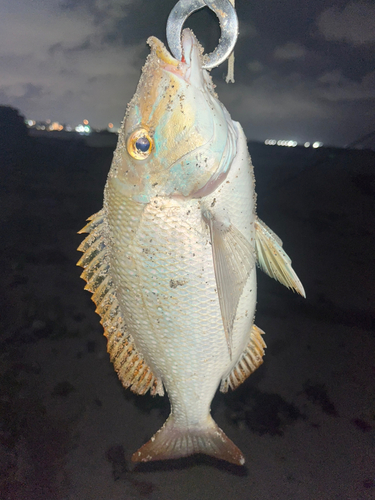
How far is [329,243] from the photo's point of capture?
1.93 m

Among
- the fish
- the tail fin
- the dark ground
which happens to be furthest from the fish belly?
the dark ground

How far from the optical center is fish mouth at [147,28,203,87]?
1.82 ft

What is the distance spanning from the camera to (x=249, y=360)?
959 mm

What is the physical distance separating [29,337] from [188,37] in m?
1.38

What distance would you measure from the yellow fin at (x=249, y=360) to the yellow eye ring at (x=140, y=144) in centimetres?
73

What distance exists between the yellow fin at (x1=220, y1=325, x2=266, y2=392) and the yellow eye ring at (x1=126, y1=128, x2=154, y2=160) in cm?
73

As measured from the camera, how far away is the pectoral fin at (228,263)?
0.64 metres

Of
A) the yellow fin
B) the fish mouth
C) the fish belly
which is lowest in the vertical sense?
the yellow fin

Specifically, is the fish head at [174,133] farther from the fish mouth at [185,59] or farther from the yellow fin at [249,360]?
the yellow fin at [249,360]

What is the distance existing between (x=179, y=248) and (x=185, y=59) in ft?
1.45

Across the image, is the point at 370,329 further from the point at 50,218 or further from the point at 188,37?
the point at 50,218

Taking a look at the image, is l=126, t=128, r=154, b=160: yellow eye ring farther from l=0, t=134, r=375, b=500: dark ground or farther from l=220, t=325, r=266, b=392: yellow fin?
l=0, t=134, r=375, b=500: dark ground

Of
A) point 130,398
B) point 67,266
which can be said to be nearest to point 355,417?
point 130,398

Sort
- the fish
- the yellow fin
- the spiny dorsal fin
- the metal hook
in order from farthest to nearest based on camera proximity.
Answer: the yellow fin < the spiny dorsal fin < the fish < the metal hook
